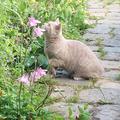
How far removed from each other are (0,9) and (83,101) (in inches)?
58.8

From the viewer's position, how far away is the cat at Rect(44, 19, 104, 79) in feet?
20.0

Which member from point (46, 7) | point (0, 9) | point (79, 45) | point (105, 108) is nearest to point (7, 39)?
point (0, 9)

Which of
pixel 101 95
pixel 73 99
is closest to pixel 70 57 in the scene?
pixel 101 95

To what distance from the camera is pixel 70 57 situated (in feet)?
20.3

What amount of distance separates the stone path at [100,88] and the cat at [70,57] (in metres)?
0.14

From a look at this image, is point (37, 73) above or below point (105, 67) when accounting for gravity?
above

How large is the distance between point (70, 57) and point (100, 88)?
649 millimetres

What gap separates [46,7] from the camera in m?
8.33

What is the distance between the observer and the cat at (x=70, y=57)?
6094 millimetres

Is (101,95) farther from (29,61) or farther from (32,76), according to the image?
(32,76)

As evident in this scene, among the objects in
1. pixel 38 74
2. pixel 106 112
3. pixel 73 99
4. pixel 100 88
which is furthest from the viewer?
pixel 100 88

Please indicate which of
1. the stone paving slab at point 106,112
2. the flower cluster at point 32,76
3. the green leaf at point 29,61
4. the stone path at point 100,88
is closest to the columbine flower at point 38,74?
the flower cluster at point 32,76

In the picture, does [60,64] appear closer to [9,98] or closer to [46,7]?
[9,98]

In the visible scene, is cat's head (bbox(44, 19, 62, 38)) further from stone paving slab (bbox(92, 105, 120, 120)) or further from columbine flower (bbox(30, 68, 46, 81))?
columbine flower (bbox(30, 68, 46, 81))
